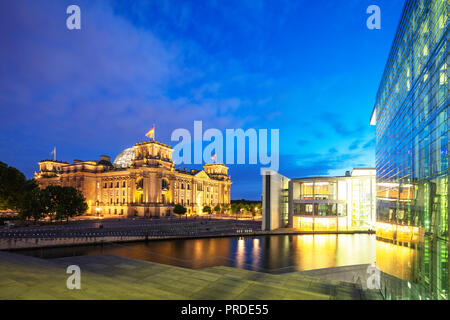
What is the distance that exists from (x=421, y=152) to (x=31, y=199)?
222 feet

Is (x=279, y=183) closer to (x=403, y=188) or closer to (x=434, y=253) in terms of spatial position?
(x=403, y=188)

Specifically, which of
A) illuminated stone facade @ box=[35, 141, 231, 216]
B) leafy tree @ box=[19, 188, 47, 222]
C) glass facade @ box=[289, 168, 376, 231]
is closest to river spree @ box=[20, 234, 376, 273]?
glass facade @ box=[289, 168, 376, 231]

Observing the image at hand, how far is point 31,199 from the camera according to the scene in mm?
56625

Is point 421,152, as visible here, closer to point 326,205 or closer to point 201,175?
point 326,205

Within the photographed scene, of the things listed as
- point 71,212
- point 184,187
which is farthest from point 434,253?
point 184,187

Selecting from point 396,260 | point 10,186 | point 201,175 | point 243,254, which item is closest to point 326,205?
point 243,254

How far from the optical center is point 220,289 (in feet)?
48.2

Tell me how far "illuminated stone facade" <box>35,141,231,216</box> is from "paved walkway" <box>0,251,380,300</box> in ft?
289

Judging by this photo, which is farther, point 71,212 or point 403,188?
point 71,212

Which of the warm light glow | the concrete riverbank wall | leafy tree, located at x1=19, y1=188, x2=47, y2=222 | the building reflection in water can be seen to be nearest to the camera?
the warm light glow

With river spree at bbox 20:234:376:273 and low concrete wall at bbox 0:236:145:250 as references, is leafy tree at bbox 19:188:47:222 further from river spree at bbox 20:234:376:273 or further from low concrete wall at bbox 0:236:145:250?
river spree at bbox 20:234:376:273

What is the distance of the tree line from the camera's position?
176ft

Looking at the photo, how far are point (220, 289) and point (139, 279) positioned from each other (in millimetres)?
5606
